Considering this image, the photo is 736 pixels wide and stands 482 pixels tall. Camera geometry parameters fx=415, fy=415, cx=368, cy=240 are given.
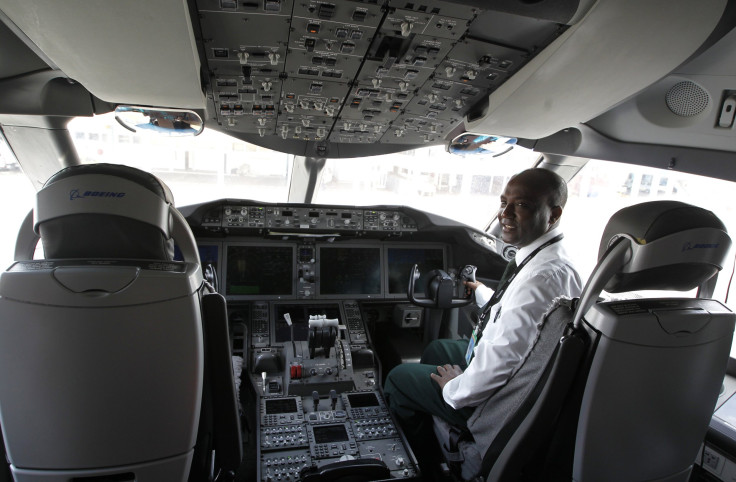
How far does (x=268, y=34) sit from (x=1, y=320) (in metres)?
1.17

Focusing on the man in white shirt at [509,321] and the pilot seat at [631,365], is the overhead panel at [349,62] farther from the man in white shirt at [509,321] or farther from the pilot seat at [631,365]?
the pilot seat at [631,365]

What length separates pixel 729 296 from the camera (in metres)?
2.25

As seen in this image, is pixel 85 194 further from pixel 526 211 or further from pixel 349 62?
pixel 526 211

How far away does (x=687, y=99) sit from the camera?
72.5 inches

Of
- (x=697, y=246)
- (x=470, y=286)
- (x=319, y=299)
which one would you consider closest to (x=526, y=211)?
(x=697, y=246)

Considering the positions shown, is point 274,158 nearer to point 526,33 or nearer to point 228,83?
point 228,83

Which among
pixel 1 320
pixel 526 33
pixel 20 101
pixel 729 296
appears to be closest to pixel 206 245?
pixel 20 101

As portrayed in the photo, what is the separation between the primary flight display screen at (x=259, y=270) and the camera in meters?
3.00

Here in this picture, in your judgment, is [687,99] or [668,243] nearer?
[668,243]

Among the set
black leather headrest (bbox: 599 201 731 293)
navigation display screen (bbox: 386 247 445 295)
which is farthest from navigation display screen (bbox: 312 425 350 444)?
black leather headrest (bbox: 599 201 731 293)

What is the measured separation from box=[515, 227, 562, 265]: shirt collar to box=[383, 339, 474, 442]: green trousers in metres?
0.67

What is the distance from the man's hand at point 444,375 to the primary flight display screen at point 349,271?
1418mm

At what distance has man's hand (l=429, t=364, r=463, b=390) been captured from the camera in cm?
177

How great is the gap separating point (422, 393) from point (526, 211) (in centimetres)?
93
